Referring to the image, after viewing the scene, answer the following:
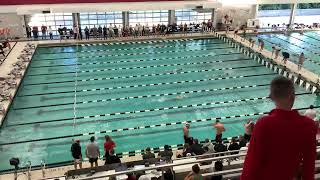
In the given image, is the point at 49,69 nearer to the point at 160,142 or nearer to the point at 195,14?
the point at 160,142

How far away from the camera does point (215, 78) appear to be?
14141mm

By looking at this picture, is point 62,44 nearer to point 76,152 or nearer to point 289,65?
point 289,65

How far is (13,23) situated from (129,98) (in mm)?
10605

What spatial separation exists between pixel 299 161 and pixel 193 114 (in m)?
9.49

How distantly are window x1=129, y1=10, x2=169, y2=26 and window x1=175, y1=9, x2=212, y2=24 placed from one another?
1.76 meters

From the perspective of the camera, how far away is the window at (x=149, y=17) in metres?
22.2

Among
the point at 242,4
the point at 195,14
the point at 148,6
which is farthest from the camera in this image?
the point at 195,14

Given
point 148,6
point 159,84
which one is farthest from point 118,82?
point 148,6

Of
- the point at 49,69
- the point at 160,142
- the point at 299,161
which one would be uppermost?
the point at 299,161

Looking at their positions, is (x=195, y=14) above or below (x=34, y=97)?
above

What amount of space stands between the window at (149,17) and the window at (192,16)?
1763mm

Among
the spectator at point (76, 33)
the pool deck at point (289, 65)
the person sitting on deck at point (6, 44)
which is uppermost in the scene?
the spectator at point (76, 33)

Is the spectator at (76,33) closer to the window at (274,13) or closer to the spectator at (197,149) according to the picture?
the spectator at (197,149)

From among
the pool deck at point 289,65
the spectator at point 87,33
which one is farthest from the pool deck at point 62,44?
the spectator at point 87,33
